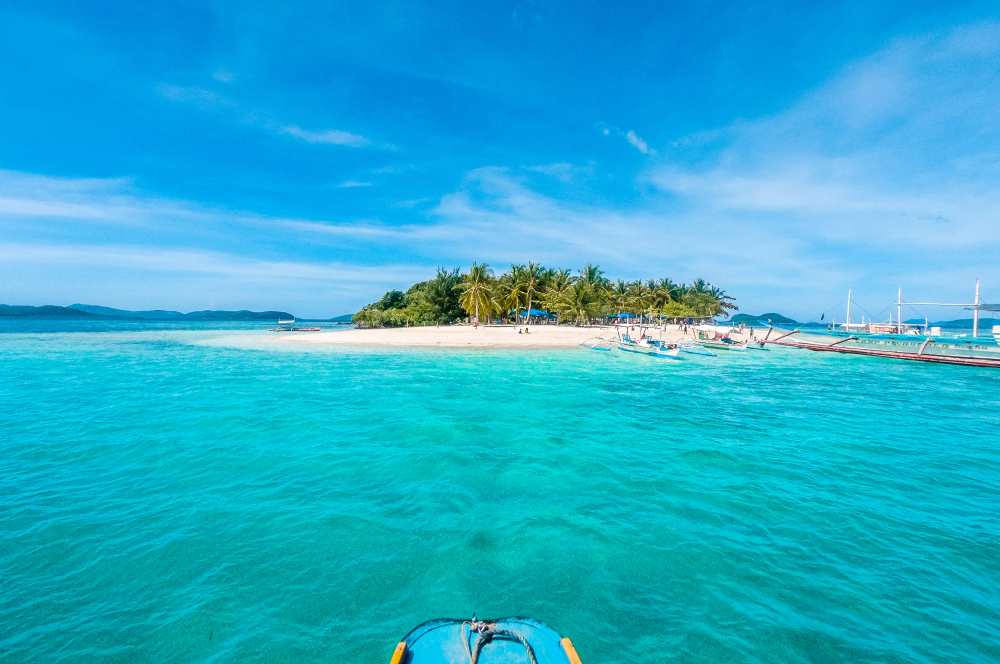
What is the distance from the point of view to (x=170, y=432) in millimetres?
14711

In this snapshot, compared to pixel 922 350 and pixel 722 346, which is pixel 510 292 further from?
pixel 922 350

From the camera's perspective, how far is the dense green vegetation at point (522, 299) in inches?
3078

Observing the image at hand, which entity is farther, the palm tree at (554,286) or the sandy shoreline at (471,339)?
the palm tree at (554,286)

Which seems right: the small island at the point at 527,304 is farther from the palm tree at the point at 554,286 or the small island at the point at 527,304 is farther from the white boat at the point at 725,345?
the white boat at the point at 725,345

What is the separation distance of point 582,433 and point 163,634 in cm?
1220

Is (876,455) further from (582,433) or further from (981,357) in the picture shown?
(981,357)

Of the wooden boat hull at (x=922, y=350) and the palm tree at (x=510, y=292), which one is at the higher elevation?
the palm tree at (x=510, y=292)

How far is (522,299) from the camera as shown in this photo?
3253 inches

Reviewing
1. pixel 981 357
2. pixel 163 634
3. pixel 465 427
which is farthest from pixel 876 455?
pixel 981 357

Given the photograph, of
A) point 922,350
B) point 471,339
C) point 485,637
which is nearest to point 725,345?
point 922,350

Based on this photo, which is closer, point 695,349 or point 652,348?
point 652,348

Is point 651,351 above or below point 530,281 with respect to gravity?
below

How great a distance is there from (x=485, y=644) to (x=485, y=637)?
69 mm

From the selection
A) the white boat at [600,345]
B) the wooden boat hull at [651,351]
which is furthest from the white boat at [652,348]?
the white boat at [600,345]
